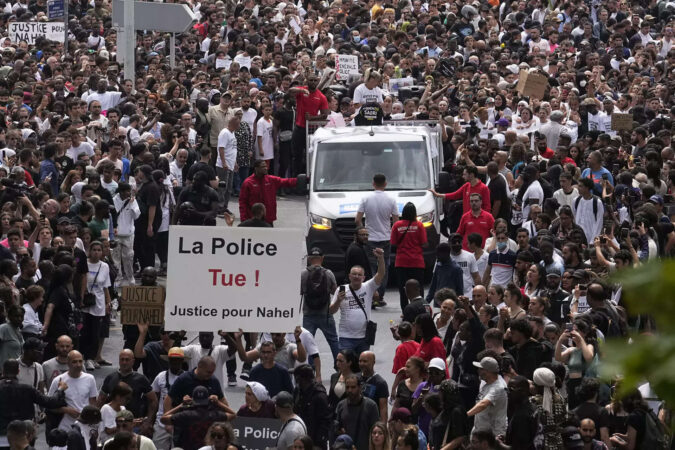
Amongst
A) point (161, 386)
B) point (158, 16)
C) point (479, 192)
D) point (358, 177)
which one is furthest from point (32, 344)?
point (158, 16)

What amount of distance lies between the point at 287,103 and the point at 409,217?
28.7ft

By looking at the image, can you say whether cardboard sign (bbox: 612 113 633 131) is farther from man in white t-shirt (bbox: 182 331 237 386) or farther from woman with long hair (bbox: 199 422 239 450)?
woman with long hair (bbox: 199 422 239 450)

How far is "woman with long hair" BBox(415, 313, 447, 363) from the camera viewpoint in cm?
1155

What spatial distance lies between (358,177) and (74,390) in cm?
794

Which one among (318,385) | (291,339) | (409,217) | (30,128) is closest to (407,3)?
(30,128)

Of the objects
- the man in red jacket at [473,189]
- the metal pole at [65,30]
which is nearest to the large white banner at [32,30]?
the metal pole at [65,30]

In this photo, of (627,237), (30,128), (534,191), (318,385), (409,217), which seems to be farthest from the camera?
(30,128)

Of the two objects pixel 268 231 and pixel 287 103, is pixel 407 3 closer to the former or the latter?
pixel 287 103

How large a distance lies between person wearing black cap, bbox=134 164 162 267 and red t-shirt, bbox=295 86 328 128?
6.10m

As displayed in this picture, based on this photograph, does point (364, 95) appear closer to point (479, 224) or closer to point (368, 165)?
point (368, 165)

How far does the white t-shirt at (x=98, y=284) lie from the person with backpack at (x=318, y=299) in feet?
7.88

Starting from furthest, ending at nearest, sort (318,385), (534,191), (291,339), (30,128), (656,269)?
1. (30,128)
2. (534,191)
3. (291,339)
4. (318,385)
5. (656,269)

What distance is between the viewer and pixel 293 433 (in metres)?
10.1

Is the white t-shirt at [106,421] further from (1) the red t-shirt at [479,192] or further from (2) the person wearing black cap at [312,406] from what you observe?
(1) the red t-shirt at [479,192]
